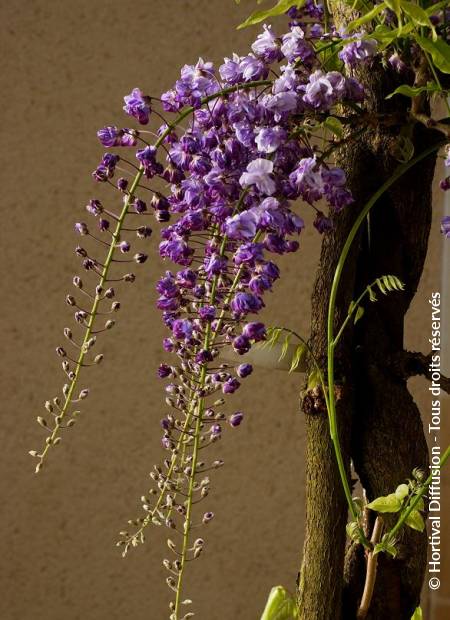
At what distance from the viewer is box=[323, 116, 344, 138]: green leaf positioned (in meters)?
0.64

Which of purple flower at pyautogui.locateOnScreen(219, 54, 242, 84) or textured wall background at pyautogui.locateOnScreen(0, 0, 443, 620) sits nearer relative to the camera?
purple flower at pyautogui.locateOnScreen(219, 54, 242, 84)

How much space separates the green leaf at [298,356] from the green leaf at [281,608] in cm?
17

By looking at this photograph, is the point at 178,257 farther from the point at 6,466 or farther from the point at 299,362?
the point at 6,466

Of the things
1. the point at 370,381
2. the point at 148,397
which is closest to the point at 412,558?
the point at 370,381

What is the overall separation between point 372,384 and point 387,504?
0.29 feet

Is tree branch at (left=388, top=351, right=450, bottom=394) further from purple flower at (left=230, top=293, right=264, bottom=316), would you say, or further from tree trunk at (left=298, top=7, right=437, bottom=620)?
purple flower at (left=230, top=293, right=264, bottom=316)

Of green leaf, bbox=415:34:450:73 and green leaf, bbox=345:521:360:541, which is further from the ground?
green leaf, bbox=415:34:450:73

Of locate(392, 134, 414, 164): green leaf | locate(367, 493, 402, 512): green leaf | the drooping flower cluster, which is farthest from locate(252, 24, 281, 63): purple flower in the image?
locate(367, 493, 402, 512): green leaf

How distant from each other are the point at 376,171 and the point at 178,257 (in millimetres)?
169

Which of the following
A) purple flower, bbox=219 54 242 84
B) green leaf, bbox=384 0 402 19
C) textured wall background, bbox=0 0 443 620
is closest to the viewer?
green leaf, bbox=384 0 402 19

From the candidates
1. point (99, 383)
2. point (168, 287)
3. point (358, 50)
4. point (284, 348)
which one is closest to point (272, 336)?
point (284, 348)

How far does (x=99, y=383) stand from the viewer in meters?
2.00

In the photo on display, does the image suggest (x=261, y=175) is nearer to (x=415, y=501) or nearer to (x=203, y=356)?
(x=203, y=356)

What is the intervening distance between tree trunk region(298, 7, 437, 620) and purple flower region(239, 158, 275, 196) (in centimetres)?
12
